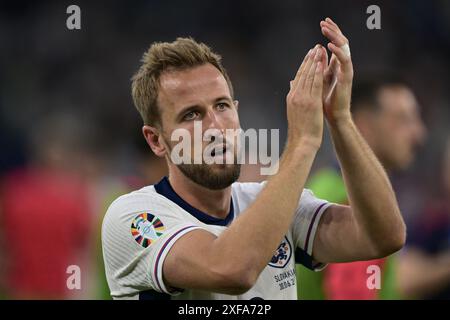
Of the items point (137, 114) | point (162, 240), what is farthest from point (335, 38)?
point (137, 114)

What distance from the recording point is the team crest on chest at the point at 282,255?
248 cm

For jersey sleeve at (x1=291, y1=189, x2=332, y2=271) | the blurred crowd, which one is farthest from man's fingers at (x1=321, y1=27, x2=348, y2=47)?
the blurred crowd

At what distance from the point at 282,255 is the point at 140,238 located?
537 mm

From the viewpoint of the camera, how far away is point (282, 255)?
251 centimetres

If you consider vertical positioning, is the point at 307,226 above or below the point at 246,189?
below

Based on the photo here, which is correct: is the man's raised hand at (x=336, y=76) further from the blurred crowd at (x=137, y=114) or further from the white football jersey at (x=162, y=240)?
the blurred crowd at (x=137, y=114)

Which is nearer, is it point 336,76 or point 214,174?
point 336,76

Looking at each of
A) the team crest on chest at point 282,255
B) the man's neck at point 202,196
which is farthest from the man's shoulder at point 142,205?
the team crest on chest at point 282,255

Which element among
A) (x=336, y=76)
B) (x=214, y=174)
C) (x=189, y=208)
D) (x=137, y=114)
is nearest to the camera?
(x=336, y=76)

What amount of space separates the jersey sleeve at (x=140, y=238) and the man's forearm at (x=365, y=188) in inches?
21.0

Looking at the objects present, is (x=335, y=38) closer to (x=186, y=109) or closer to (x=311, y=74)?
(x=311, y=74)
